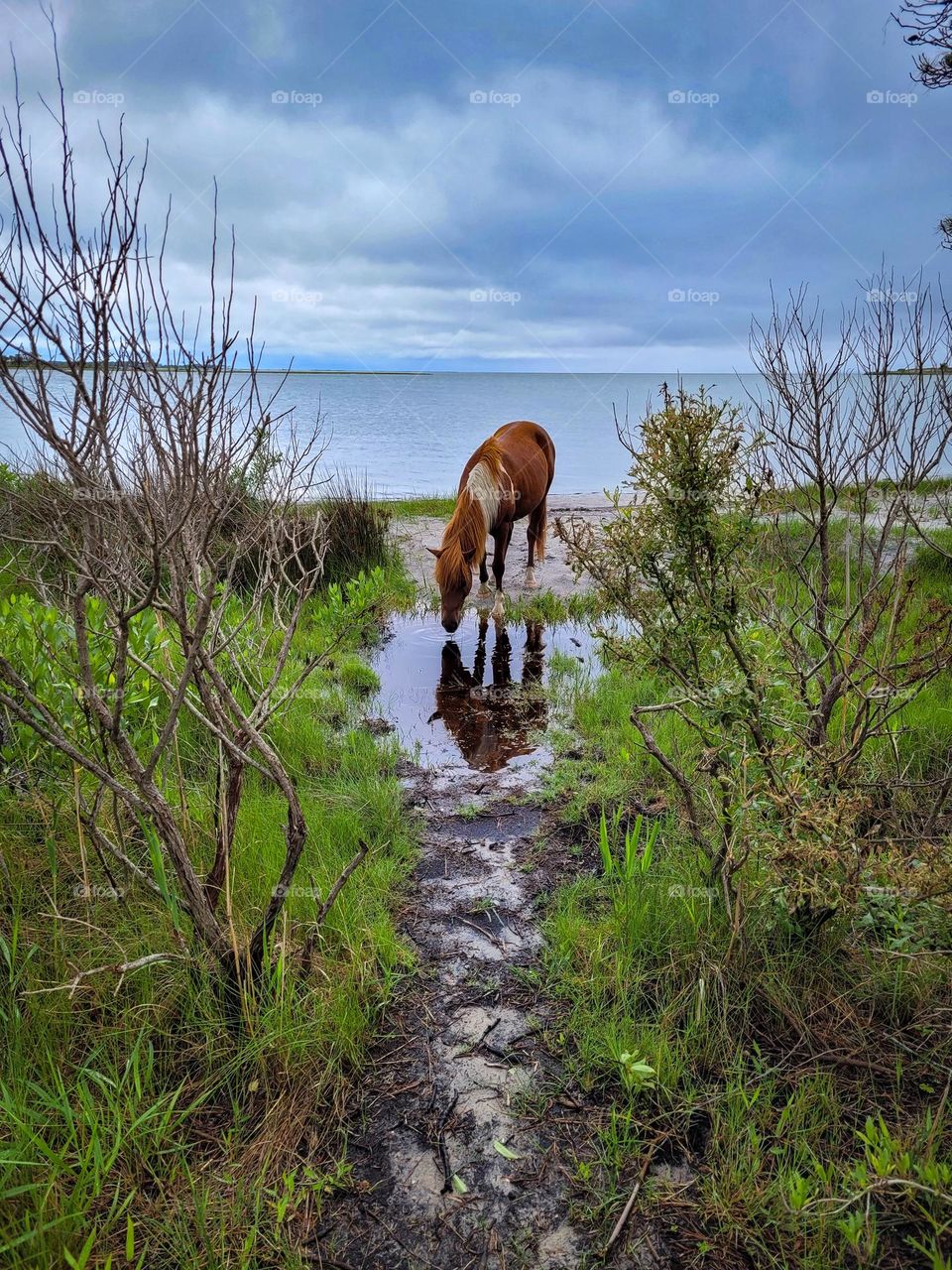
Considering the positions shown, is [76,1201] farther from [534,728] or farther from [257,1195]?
[534,728]

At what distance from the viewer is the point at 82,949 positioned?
224cm

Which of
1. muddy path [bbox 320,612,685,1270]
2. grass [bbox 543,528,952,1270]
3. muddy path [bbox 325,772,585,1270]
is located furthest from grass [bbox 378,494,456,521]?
grass [bbox 543,528,952,1270]

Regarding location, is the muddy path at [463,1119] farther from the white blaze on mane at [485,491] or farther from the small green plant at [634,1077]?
the white blaze on mane at [485,491]

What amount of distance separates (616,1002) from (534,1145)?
496 mm

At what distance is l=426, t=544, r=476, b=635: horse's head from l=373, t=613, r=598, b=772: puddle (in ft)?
0.69

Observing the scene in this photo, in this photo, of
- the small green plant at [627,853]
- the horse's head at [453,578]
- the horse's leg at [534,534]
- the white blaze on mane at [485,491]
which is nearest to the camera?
the small green plant at [627,853]

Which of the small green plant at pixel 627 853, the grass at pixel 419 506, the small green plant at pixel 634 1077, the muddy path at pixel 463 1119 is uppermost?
the grass at pixel 419 506

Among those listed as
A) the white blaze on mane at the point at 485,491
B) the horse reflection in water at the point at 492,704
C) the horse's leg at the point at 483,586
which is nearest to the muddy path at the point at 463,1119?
the horse reflection in water at the point at 492,704

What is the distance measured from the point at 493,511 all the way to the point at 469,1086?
17.7 ft

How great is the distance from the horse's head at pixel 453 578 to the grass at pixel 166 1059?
360 cm

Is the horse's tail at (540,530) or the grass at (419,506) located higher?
the grass at (419,506)

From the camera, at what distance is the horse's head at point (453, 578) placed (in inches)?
247

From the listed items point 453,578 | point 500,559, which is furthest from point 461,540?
point 500,559

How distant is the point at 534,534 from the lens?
8.58 m
